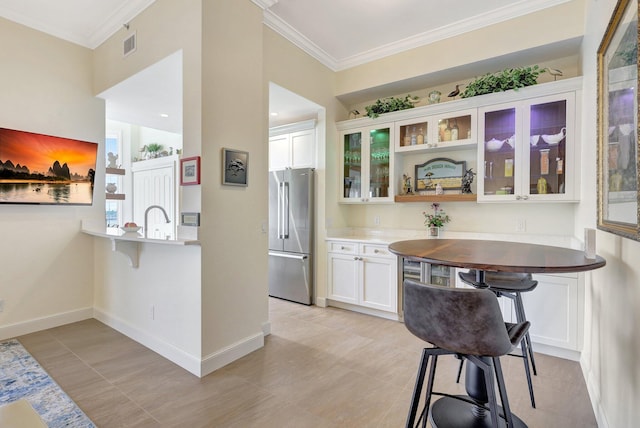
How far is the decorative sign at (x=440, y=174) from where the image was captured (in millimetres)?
3639

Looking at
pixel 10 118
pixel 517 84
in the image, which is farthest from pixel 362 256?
pixel 10 118

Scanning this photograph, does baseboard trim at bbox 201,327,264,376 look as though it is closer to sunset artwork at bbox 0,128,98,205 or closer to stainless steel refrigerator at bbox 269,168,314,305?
stainless steel refrigerator at bbox 269,168,314,305

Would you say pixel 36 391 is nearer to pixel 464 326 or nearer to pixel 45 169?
pixel 45 169

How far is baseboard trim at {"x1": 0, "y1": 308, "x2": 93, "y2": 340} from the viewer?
304 cm

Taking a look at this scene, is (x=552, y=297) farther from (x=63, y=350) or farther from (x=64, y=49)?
(x=64, y=49)

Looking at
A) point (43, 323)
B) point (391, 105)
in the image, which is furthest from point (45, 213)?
point (391, 105)

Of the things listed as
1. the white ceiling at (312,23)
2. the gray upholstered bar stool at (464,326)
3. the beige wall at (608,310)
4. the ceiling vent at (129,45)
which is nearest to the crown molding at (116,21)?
the white ceiling at (312,23)

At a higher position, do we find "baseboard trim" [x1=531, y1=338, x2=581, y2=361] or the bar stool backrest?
the bar stool backrest

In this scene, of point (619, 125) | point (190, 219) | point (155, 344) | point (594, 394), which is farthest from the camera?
point (155, 344)

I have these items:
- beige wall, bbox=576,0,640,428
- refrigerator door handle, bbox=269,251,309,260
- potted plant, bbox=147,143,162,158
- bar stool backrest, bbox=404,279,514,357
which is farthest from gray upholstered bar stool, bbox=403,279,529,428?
potted plant, bbox=147,143,162,158

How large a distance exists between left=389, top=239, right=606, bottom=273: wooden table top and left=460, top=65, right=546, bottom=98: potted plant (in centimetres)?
187

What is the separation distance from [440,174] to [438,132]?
0.52 m

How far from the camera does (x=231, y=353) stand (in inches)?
102

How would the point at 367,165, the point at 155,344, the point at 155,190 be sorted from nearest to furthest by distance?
the point at 155,344
the point at 367,165
the point at 155,190
